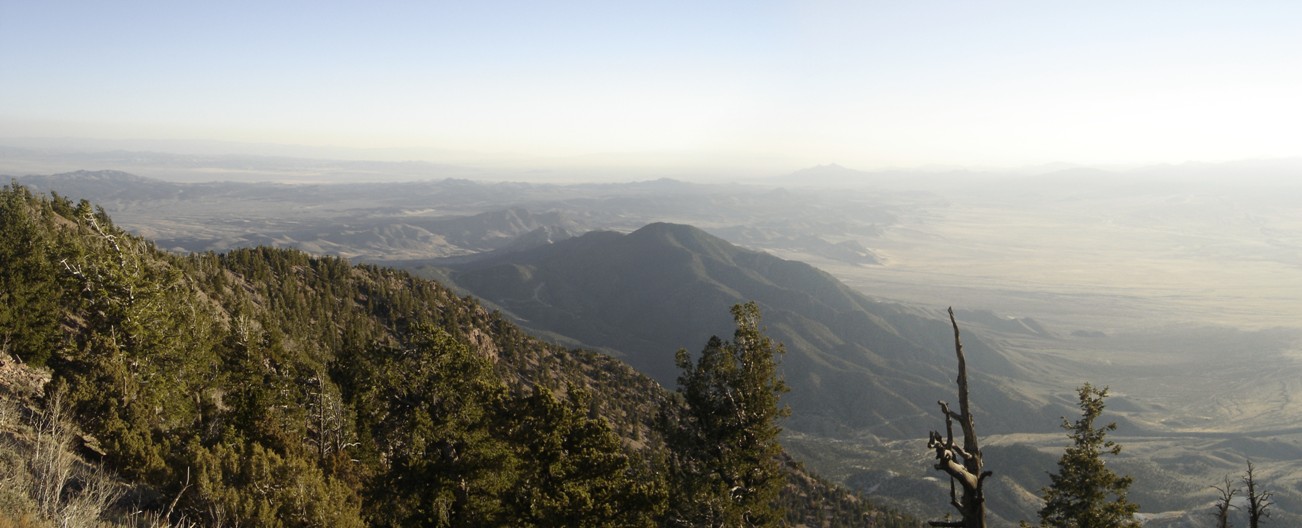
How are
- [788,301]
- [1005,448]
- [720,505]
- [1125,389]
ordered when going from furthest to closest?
[788,301] < [1125,389] < [1005,448] < [720,505]

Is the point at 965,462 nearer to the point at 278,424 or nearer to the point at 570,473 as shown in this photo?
the point at 570,473

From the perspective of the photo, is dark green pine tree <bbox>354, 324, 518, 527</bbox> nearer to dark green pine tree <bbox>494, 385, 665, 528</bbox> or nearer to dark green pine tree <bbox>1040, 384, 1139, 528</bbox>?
dark green pine tree <bbox>494, 385, 665, 528</bbox>

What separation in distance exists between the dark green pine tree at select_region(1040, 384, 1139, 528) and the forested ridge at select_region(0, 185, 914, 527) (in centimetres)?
1542

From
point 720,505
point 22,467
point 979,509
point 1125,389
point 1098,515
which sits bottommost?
point 1125,389

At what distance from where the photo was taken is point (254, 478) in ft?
50.6

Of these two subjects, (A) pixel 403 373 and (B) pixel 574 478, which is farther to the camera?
(A) pixel 403 373

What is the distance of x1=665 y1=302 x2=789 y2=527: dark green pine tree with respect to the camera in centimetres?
1908

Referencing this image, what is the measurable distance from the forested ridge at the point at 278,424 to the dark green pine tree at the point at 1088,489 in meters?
15.4

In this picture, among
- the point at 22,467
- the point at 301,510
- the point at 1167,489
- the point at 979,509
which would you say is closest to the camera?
the point at 979,509

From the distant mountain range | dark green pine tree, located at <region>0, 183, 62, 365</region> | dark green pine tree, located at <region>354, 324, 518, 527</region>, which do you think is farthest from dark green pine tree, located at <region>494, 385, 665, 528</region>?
the distant mountain range

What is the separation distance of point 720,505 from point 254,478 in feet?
38.1

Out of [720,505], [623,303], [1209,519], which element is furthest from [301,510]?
[623,303]

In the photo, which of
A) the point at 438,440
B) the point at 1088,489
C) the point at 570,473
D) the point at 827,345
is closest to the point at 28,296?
the point at 438,440

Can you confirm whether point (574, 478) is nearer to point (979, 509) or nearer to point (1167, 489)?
point (979, 509)
